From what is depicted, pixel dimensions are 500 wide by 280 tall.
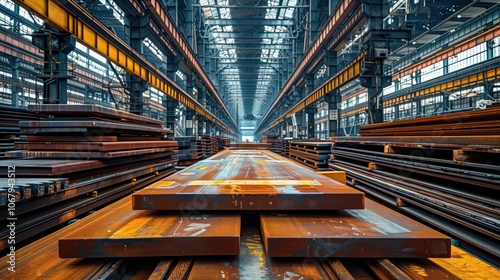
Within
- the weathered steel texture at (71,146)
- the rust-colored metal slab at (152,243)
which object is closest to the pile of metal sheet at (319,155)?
the weathered steel texture at (71,146)

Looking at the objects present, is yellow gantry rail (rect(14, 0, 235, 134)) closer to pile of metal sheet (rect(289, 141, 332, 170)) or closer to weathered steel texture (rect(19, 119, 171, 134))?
weathered steel texture (rect(19, 119, 171, 134))

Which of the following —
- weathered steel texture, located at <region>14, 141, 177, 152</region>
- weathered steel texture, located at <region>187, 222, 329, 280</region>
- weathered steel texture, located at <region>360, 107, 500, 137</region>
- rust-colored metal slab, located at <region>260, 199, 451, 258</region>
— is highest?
weathered steel texture, located at <region>360, 107, 500, 137</region>

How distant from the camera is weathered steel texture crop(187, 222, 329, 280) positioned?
1.41 metres

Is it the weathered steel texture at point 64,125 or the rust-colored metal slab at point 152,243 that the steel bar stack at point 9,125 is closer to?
the weathered steel texture at point 64,125

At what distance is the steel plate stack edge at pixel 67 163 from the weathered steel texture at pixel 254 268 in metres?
1.59

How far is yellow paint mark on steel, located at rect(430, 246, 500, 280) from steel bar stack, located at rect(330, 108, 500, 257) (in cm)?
79

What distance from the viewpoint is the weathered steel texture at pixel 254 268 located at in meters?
1.41

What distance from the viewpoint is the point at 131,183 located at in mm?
4164

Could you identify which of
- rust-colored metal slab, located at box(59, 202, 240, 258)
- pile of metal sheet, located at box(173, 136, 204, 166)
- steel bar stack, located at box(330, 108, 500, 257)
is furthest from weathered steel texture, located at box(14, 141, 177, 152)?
pile of metal sheet, located at box(173, 136, 204, 166)

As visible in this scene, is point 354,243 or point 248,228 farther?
point 248,228

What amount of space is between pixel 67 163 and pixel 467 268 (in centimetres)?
349

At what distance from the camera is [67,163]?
2777 mm

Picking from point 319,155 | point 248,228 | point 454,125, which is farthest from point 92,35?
point 454,125

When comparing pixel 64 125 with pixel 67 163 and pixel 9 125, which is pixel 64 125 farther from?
pixel 9 125
